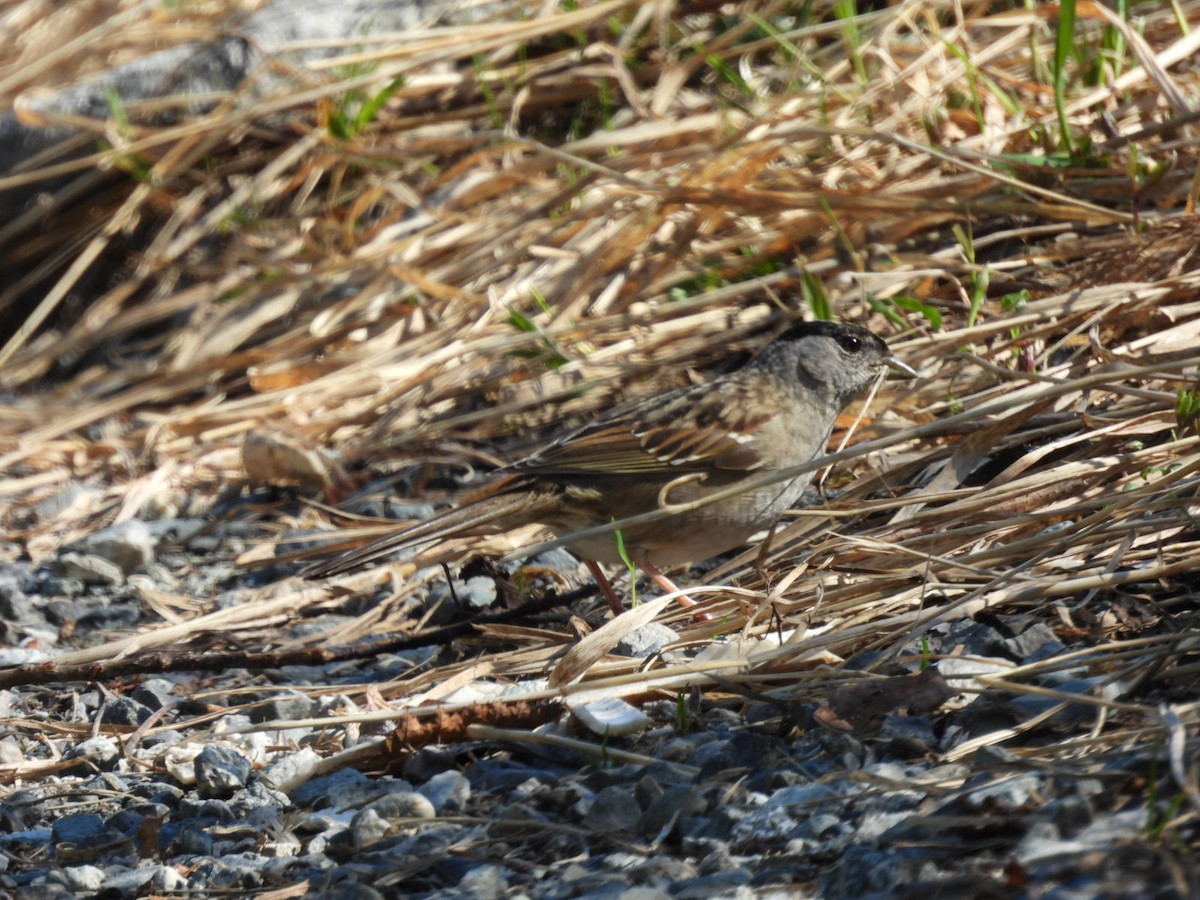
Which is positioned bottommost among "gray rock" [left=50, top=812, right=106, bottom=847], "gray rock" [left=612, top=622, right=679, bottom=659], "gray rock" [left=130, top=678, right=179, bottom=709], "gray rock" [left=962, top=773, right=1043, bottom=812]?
"gray rock" [left=612, top=622, right=679, bottom=659]

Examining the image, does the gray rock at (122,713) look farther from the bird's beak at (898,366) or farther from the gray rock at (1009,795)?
the bird's beak at (898,366)

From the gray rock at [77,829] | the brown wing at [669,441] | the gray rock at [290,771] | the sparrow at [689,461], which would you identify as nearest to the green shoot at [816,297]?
Answer: the sparrow at [689,461]

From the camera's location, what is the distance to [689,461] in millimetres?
3639

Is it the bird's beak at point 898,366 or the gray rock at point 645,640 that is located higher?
the bird's beak at point 898,366

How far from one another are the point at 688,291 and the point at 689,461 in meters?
1.36

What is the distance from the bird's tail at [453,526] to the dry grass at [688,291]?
1.00 ft

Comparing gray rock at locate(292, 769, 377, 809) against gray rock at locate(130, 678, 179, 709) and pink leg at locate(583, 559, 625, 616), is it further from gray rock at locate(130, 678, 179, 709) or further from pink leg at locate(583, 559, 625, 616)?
pink leg at locate(583, 559, 625, 616)

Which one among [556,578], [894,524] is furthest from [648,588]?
[894,524]

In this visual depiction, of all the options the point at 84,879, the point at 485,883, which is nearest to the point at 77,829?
the point at 84,879

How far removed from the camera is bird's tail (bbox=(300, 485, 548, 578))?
323cm

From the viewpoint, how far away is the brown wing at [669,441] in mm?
3586

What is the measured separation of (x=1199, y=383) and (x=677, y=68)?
322cm

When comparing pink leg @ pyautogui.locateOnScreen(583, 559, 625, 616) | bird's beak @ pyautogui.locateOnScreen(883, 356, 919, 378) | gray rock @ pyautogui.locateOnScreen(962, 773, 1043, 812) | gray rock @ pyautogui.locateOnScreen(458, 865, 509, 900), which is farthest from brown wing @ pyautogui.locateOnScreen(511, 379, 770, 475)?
gray rock @ pyautogui.locateOnScreen(962, 773, 1043, 812)

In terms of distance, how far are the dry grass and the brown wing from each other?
0.96ft
